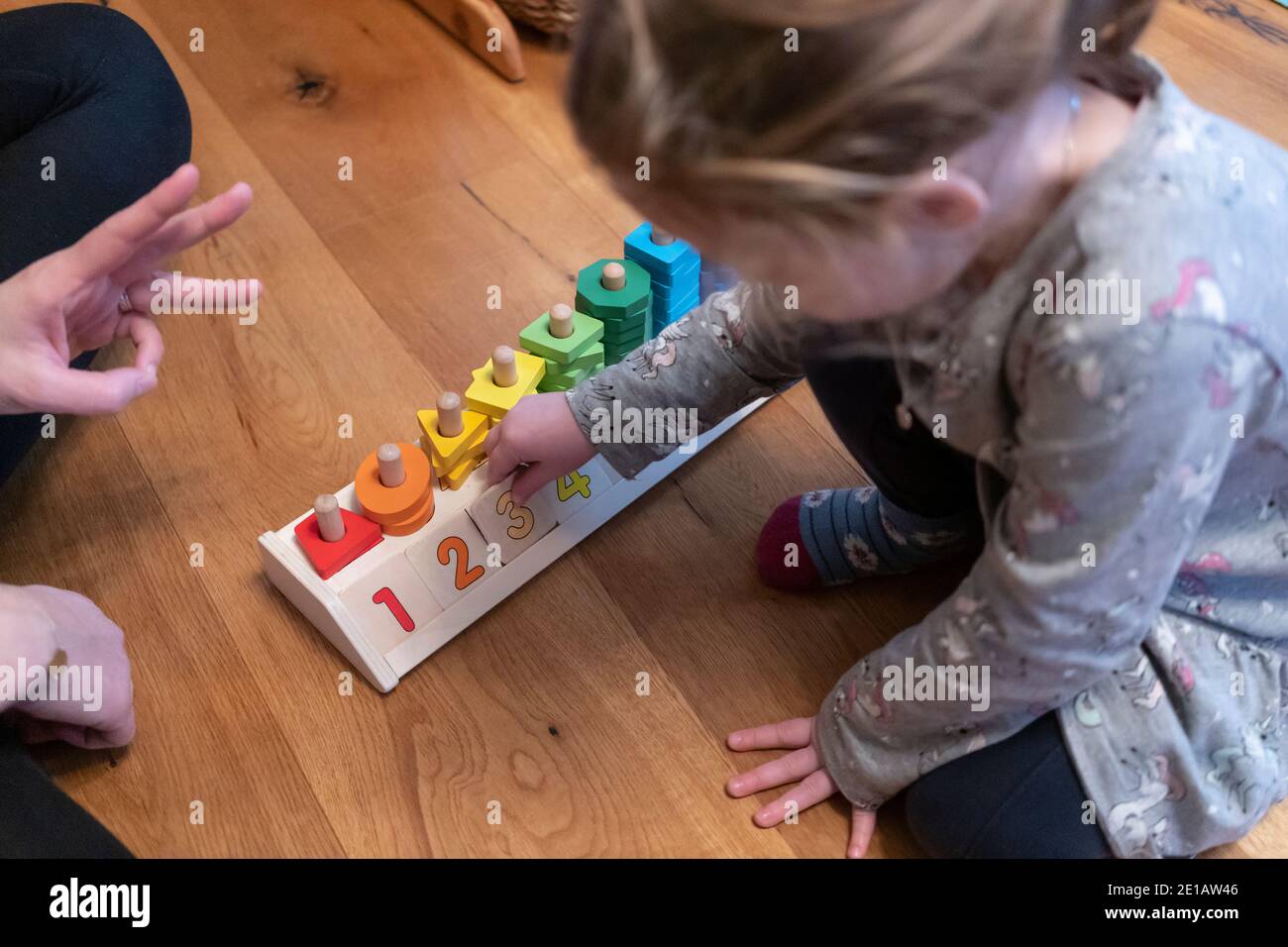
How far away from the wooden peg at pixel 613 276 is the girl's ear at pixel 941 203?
45 centimetres

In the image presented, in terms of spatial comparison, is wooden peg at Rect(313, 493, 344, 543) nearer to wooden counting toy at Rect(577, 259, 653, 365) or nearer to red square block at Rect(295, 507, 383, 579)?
red square block at Rect(295, 507, 383, 579)

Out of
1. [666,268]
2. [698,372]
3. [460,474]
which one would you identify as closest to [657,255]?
[666,268]

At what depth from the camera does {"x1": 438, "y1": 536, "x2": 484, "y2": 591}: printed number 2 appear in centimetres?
85

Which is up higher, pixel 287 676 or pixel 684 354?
pixel 684 354

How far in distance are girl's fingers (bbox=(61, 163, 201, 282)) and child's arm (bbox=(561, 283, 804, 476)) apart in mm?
312

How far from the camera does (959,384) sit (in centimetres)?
61

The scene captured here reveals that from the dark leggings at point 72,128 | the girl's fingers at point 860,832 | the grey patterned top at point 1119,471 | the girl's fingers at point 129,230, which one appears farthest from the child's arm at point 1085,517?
the dark leggings at point 72,128

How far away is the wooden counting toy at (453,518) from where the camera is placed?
822 millimetres

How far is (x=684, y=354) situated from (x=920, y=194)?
373 mm

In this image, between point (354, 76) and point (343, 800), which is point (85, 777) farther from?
point (354, 76)

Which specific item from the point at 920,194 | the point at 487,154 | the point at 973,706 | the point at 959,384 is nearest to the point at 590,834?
the point at 973,706

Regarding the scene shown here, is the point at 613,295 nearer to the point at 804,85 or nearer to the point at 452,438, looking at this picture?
the point at 452,438

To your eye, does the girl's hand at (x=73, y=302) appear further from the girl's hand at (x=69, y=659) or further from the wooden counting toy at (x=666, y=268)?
the wooden counting toy at (x=666, y=268)

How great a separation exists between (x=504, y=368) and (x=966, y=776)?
1.50 feet
